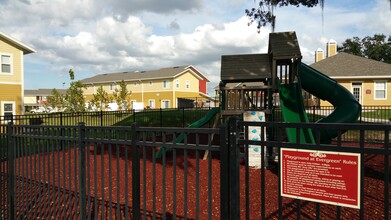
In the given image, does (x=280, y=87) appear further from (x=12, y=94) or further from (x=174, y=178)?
(x=12, y=94)

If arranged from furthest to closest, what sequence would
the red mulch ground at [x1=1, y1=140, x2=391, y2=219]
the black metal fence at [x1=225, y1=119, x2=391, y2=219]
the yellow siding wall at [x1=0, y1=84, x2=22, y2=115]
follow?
the yellow siding wall at [x1=0, y1=84, x2=22, y2=115] < the red mulch ground at [x1=1, y1=140, x2=391, y2=219] < the black metal fence at [x1=225, y1=119, x2=391, y2=219]

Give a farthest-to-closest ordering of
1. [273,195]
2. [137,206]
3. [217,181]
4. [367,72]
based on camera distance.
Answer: [367,72]
[217,181]
[273,195]
[137,206]

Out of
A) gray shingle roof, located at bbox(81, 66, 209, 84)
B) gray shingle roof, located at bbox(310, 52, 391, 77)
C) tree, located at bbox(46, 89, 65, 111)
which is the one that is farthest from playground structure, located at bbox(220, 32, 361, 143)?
gray shingle roof, located at bbox(81, 66, 209, 84)

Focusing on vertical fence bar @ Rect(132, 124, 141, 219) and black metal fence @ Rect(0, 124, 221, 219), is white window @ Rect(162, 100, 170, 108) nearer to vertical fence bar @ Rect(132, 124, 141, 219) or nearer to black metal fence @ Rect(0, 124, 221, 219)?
black metal fence @ Rect(0, 124, 221, 219)

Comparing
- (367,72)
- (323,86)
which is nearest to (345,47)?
(367,72)

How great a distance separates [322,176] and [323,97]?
9184 mm

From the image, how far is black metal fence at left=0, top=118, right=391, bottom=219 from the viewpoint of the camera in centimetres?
241

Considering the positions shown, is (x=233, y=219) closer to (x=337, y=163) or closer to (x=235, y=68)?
(x=337, y=163)

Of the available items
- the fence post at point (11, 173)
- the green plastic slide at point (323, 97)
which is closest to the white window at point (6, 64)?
the fence post at point (11, 173)

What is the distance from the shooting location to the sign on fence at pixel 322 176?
2094mm

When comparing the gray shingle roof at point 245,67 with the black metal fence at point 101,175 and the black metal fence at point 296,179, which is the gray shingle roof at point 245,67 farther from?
the black metal fence at point 101,175

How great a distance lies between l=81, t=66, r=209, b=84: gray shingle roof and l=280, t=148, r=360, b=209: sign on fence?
43283 millimetres

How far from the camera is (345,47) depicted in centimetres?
6662

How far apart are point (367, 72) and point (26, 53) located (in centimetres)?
2894
